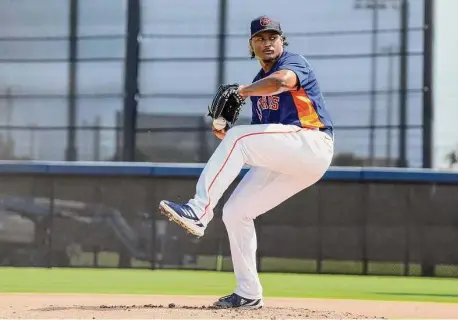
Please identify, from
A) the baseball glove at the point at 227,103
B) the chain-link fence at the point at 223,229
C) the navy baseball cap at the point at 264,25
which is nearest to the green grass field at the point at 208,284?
the chain-link fence at the point at 223,229

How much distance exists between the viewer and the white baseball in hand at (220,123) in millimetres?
5246

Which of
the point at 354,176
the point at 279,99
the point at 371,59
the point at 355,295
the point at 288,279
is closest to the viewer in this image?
the point at 279,99

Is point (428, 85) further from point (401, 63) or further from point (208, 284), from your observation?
point (208, 284)

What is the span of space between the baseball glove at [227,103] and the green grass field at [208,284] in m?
3.14

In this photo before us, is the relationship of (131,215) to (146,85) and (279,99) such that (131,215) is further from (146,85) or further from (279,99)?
(279,99)

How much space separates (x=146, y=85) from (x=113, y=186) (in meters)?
2.20

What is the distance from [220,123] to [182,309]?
119 centimetres

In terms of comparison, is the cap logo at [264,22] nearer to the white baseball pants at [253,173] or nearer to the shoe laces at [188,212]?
the white baseball pants at [253,173]

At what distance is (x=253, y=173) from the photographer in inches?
219

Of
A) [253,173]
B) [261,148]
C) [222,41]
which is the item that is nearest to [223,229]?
[222,41]

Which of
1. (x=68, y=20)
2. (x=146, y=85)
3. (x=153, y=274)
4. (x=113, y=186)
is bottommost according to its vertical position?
(x=153, y=274)

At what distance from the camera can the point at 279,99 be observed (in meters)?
5.27

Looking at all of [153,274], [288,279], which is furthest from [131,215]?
[288,279]

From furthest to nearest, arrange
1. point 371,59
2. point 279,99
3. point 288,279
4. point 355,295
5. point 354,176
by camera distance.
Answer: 1. point 371,59
2. point 354,176
3. point 288,279
4. point 355,295
5. point 279,99
